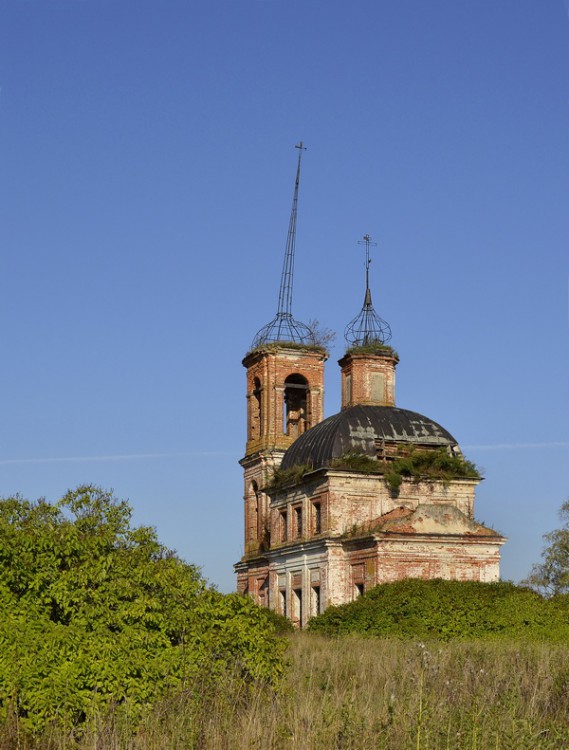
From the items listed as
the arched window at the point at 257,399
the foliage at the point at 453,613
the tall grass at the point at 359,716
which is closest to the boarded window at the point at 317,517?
the foliage at the point at 453,613

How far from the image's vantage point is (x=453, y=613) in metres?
28.0

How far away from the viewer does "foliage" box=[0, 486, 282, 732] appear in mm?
10852

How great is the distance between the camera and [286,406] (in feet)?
164

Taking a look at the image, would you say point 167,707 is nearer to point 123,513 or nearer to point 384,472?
point 123,513

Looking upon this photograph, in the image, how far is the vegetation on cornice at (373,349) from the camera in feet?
144

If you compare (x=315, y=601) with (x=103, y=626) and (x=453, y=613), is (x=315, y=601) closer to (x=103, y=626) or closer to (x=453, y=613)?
(x=453, y=613)

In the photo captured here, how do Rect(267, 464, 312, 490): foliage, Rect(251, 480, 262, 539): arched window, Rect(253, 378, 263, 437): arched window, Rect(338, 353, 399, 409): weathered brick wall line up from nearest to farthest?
Rect(267, 464, 312, 490): foliage, Rect(338, 353, 399, 409): weathered brick wall, Rect(251, 480, 262, 539): arched window, Rect(253, 378, 263, 437): arched window

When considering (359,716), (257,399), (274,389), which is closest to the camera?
(359,716)

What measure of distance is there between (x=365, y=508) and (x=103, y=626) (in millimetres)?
25412

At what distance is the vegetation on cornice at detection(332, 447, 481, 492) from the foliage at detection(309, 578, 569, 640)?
643 centimetres

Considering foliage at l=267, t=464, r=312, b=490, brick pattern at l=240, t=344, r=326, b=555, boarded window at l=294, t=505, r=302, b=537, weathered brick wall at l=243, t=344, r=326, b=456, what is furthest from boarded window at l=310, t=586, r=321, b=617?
weathered brick wall at l=243, t=344, r=326, b=456

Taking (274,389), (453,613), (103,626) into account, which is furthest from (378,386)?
(103,626)

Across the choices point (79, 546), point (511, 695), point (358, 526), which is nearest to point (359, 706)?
point (511, 695)

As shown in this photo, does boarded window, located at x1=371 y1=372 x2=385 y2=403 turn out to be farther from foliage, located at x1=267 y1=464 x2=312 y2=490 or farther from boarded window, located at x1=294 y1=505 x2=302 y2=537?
boarded window, located at x1=294 y1=505 x2=302 y2=537
